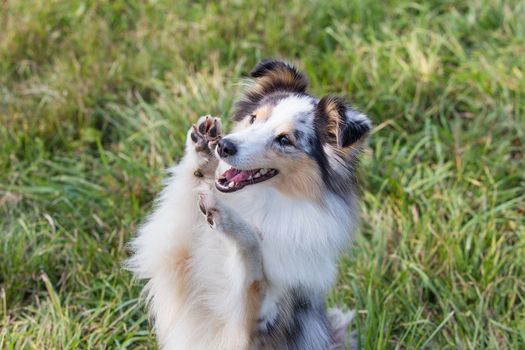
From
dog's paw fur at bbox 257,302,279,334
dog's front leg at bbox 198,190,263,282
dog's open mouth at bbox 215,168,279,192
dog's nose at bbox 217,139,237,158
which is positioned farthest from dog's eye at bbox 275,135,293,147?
dog's paw fur at bbox 257,302,279,334

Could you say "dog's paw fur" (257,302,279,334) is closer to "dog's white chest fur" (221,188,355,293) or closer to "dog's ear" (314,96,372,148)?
"dog's white chest fur" (221,188,355,293)

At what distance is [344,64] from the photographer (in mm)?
5551

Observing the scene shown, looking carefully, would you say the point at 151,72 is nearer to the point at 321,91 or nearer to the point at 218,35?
the point at 218,35

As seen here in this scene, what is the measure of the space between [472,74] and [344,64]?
1006mm

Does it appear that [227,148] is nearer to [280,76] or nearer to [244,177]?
[244,177]

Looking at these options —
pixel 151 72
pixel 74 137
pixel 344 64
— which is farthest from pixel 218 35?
pixel 74 137

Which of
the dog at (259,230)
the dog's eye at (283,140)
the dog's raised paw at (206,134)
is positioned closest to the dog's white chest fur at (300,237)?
the dog at (259,230)

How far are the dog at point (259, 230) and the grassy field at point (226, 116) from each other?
61 centimetres

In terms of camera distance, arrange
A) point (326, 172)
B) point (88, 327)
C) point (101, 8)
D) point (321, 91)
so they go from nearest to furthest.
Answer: point (326, 172) → point (88, 327) → point (321, 91) → point (101, 8)

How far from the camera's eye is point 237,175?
3.07 m

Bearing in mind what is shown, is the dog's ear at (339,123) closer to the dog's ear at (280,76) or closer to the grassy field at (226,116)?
the dog's ear at (280,76)

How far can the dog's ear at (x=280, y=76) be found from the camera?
3461mm

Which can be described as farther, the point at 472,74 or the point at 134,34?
the point at 134,34

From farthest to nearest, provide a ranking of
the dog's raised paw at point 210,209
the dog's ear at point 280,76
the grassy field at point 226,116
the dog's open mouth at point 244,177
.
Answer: the grassy field at point 226,116, the dog's ear at point 280,76, the dog's open mouth at point 244,177, the dog's raised paw at point 210,209
